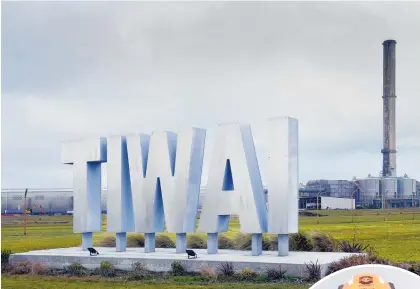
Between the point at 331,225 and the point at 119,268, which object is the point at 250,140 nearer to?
the point at 119,268

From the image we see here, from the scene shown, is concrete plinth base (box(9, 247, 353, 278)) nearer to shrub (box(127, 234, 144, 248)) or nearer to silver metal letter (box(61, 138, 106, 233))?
silver metal letter (box(61, 138, 106, 233))

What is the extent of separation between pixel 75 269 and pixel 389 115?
15.3 m

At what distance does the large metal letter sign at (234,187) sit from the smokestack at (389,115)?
44.8 ft

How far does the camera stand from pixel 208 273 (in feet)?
33.0

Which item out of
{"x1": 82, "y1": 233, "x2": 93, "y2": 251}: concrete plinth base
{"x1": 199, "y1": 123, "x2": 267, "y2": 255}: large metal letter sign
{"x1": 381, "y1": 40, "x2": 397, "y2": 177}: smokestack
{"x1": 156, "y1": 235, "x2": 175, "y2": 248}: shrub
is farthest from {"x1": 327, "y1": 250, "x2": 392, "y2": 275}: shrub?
{"x1": 381, "y1": 40, "x2": 397, "y2": 177}: smokestack

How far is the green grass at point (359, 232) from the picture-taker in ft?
43.3

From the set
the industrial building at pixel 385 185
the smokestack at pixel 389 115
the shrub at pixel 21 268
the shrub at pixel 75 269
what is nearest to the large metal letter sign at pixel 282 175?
the shrub at pixel 75 269

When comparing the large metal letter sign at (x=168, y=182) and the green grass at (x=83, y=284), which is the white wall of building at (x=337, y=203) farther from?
the green grass at (x=83, y=284)

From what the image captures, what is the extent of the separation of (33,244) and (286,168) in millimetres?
9094

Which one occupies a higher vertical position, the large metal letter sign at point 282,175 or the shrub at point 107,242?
the large metal letter sign at point 282,175

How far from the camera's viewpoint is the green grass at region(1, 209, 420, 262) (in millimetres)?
13192

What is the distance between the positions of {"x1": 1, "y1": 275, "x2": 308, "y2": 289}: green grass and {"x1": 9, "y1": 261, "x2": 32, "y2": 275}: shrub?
0.25 metres

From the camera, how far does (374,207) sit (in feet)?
59.8

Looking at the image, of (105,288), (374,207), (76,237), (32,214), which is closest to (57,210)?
(32,214)
